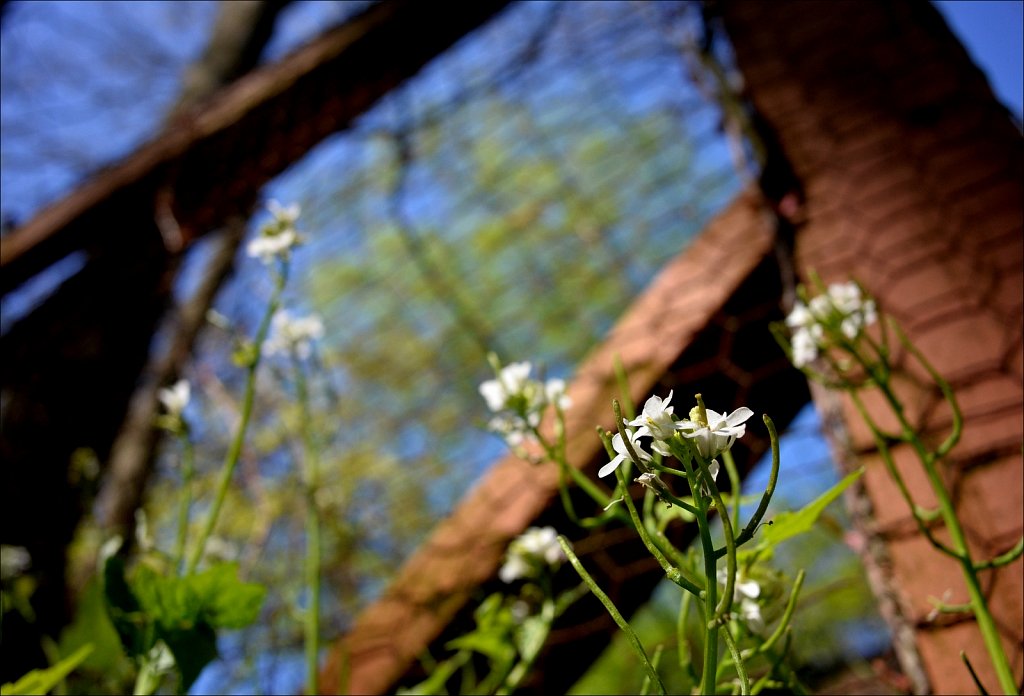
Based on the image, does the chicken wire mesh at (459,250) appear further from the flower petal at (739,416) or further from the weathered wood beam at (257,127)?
the flower petal at (739,416)

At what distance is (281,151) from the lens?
3.44 ft

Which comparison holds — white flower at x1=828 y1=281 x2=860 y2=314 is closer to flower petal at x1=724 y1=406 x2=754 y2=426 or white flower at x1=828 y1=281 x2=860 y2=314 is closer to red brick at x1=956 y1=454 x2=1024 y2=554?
red brick at x1=956 y1=454 x2=1024 y2=554

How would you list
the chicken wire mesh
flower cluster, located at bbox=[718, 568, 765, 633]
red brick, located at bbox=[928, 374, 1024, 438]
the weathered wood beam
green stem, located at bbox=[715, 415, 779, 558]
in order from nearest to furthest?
green stem, located at bbox=[715, 415, 779, 558] → flower cluster, located at bbox=[718, 568, 765, 633] → red brick, located at bbox=[928, 374, 1024, 438] → the weathered wood beam → the chicken wire mesh

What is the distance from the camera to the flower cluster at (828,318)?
0.49m

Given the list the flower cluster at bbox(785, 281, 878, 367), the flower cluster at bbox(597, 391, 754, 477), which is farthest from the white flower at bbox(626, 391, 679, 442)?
the flower cluster at bbox(785, 281, 878, 367)

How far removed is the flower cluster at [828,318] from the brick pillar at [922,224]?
59mm

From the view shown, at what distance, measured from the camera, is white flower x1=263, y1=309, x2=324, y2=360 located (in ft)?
2.42

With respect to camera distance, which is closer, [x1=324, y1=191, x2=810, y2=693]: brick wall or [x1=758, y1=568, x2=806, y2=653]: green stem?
[x1=758, y1=568, x2=806, y2=653]: green stem

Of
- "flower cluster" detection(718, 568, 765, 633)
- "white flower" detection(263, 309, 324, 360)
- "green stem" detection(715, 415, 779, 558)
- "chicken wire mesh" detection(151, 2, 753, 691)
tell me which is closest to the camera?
"green stem" detection(715, 415, 779, 558)

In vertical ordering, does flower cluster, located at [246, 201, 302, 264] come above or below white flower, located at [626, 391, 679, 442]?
above

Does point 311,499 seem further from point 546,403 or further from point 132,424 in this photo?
point 132,424

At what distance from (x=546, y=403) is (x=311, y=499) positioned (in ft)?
0.86

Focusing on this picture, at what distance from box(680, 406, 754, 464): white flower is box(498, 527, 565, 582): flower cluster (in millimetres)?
315

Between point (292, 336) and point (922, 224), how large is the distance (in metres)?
0.54
